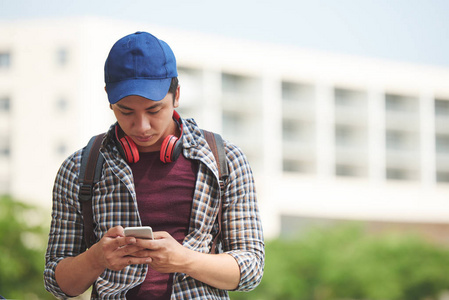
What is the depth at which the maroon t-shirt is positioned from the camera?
1302 mm

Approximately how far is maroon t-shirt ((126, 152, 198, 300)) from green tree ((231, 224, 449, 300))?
1723cm

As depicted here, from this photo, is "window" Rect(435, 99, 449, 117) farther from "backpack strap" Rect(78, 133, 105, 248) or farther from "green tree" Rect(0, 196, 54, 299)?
"backpack strap" Rect(78, 133, 105, 248)

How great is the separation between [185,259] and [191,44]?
25322 millimetres

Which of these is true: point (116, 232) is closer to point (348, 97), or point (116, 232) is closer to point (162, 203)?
point (162, 203)

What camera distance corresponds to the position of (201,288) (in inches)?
51.6

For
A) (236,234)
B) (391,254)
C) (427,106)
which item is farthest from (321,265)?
(236,234)

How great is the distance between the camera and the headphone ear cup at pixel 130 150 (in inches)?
52.6

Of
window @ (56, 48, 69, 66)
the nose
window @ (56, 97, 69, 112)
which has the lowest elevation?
the nose

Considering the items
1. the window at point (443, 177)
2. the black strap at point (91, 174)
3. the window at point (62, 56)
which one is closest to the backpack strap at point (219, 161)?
the black strap at point (91, 174)

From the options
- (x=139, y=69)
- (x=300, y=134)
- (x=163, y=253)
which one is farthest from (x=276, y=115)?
(x=163, y=253)

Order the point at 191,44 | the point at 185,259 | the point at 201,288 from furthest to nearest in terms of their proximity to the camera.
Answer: the point at 191,44, the point at 201,288, the point at 185,259

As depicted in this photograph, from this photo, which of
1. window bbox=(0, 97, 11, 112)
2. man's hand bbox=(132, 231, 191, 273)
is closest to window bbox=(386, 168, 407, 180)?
window bbox=(0, 97, 11, 112)

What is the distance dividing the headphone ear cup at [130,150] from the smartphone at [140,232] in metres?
0.22

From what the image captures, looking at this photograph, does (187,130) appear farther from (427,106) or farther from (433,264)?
(427,106)
